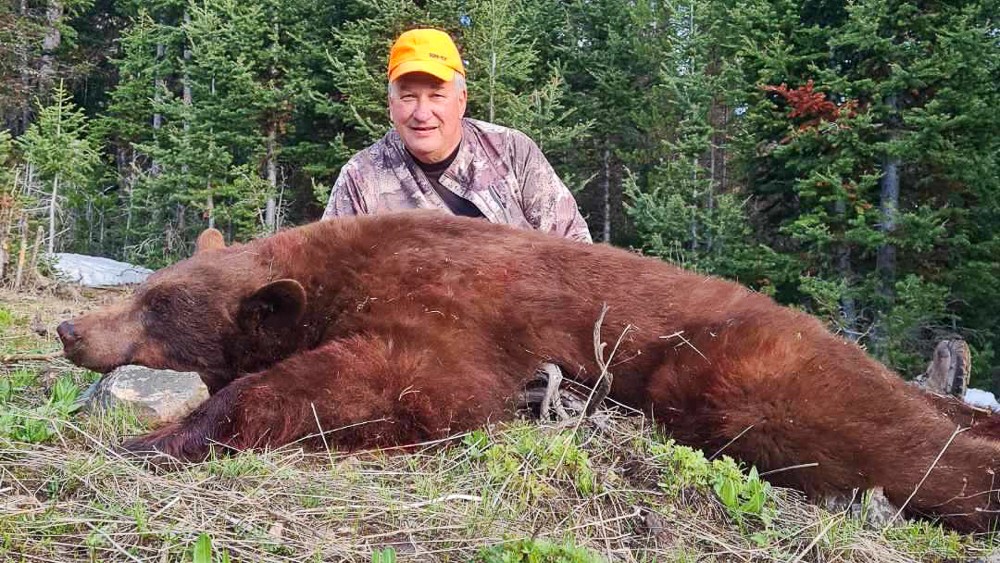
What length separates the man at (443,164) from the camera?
5.23 m

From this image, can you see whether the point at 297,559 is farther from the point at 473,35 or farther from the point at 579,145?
the point at 579,145

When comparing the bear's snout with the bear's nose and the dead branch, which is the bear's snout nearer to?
the bear's nose

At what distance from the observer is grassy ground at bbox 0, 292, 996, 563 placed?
6.68ft

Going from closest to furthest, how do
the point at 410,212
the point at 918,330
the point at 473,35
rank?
the point at 410,212 < the point at 918,330 < the point at 473,35

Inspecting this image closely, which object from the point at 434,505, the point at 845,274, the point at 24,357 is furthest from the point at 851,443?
the point at 845,274

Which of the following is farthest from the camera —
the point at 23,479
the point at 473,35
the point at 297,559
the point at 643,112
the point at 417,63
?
the point at 643,112

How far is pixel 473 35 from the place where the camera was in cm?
1489

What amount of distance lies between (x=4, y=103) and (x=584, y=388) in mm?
23401

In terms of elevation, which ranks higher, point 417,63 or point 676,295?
point 417,63

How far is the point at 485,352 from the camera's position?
3.17 metres

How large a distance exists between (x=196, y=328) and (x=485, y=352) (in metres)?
1.28

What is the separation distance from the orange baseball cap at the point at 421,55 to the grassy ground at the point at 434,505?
9.28ft

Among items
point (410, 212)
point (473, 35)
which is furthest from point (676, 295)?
point (473, 35)

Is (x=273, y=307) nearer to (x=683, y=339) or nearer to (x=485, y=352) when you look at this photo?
(x=485, y=352)
